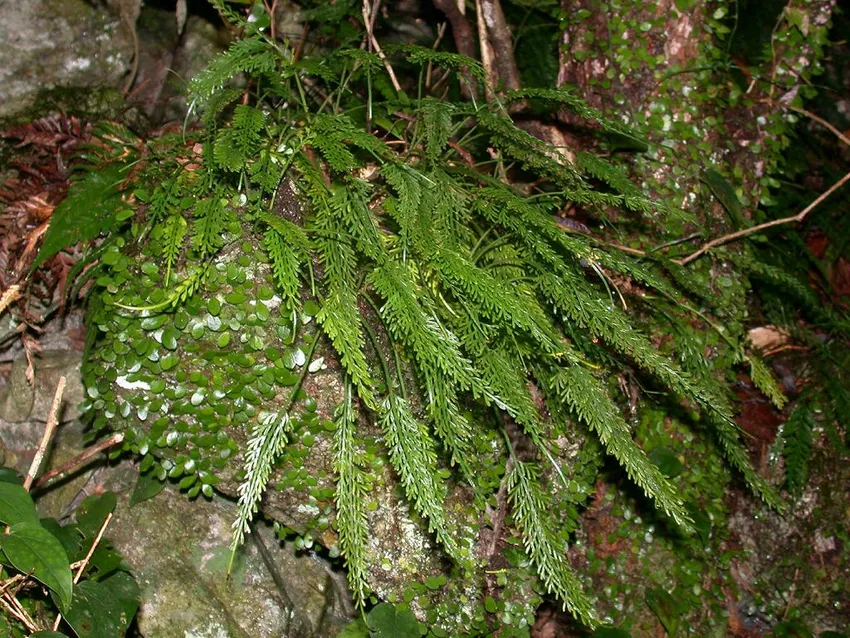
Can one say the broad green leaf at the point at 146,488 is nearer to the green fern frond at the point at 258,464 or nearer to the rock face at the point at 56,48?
the green fern frond at the point at 258,464

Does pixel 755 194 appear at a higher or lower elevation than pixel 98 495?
higher

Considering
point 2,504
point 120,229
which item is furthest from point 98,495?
point 120,229

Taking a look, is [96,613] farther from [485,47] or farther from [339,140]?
[485,47]

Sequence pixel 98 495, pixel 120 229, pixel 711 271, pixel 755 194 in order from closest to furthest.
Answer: pixel 120 229, pixel 98 495, pixel 711 271, pixel 755 194

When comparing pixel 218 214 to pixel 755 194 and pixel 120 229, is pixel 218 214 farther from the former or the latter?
pixel 755 194

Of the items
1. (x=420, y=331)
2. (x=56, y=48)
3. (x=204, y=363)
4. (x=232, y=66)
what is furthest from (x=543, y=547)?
(x=56, y=48)

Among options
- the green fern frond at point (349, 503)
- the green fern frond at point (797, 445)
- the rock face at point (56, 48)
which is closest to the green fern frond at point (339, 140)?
the green fern frond at point (349, 503)

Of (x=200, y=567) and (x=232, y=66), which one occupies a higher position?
(x=232, y=66)
